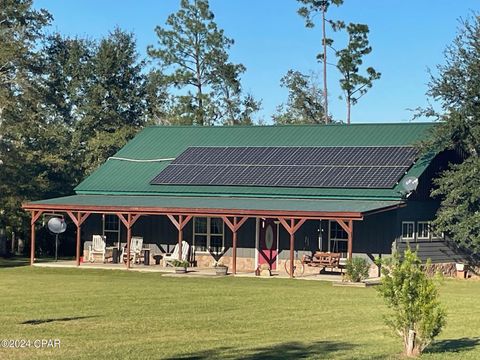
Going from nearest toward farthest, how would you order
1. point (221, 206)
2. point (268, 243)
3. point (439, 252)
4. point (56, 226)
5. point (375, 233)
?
point (375, 233) → point (221, 206) → point (439, 252) → point (268, 243) → point (56, 226)

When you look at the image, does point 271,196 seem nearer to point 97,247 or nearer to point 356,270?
point 356,270

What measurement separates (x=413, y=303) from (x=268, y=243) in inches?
750

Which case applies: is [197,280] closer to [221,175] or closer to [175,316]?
[221,175]

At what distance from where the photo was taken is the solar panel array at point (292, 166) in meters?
29.2

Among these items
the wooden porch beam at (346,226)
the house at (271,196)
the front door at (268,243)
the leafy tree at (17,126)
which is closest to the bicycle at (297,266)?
the house at (271,196)

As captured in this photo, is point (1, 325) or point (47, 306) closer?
point (1, 325)

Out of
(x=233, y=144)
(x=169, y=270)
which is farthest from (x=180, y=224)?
(x=233, y=144)

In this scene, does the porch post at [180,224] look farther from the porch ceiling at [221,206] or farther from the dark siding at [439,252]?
the dark siding at [439,252]

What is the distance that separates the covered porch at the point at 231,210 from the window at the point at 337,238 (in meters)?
0.36

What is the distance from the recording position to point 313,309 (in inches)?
688

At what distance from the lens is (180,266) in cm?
2833

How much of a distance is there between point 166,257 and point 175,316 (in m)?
14.8

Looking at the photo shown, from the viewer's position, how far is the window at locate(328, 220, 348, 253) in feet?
94.2

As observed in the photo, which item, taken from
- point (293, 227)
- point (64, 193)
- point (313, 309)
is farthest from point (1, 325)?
point (64, 193)
